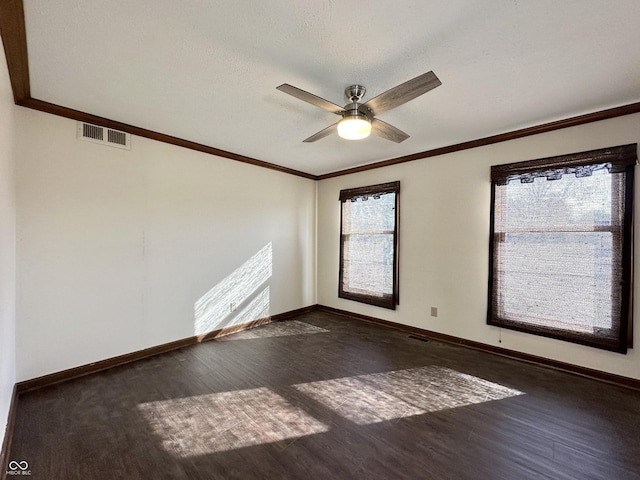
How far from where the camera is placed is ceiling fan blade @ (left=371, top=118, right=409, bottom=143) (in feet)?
7.88

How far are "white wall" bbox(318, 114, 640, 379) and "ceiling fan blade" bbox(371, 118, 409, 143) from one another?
1.41m

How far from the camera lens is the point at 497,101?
2.48 metres

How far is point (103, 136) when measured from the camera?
112 inches

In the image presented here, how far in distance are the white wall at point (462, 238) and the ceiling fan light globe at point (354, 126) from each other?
1.95m

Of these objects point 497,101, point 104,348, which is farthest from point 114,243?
point 497,101

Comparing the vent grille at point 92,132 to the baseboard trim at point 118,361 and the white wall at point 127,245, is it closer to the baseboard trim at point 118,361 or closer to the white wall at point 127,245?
the white wall at point 127,245

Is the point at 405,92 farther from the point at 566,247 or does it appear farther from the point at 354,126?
the point at 566,247

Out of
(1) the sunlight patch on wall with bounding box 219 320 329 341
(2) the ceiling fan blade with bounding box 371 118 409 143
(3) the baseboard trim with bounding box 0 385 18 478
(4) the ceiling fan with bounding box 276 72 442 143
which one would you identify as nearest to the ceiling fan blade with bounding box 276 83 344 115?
(4) the ceiling fan with bounding box 276 72 442 143

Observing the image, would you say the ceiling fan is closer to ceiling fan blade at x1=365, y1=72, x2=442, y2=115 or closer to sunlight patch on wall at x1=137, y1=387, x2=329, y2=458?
ceiling fan blade at x1=365, y1=72, x2=442, y2=115

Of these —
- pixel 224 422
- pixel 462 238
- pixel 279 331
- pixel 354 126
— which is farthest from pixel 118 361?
pixel 462 238

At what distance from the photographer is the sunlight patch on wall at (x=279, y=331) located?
3855 mm

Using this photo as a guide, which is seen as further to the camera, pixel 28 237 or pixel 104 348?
pixel 104 348

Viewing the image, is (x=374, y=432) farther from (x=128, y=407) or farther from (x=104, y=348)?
(x=104, y=348)

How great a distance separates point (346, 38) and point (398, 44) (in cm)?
34
